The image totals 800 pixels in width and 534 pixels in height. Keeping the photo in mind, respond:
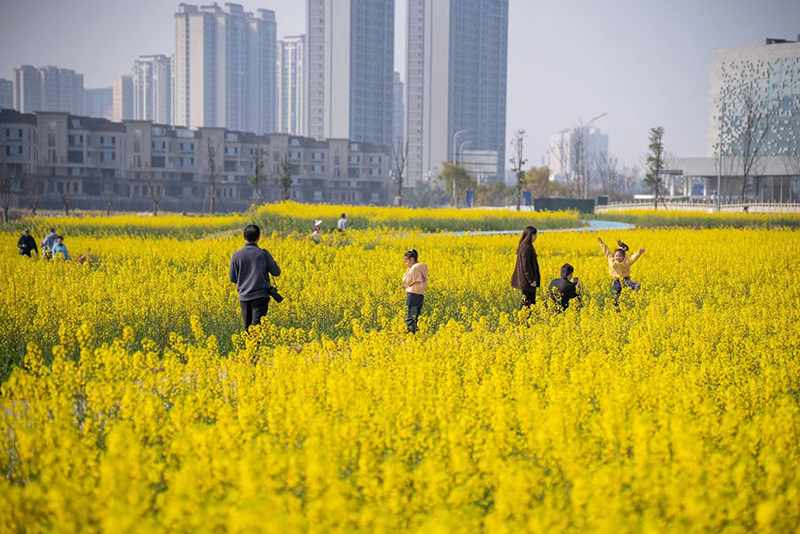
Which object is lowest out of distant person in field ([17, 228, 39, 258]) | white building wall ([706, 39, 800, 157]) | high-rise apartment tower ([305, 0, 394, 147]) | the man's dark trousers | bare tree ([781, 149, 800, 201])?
the man's dark trousers

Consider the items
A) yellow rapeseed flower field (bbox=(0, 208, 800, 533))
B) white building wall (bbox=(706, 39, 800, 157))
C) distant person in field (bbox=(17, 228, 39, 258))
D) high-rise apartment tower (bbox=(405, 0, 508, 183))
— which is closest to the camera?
yellow rapeseed flower field (bbox=(0, 208, 800, 533))

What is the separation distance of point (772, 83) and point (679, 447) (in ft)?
345

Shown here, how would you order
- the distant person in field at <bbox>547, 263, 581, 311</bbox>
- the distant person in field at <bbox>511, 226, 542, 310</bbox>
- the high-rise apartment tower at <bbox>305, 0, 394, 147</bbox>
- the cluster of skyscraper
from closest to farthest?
1. the distant person in field at <bbox>511, 226, 542, 310</bbox>
2. the distant person in field at <bbox>547, 263, 581, 311</bbox>
3. the high-rise apartment tower at <bbox>305, 0, 394, 147</bbox>
4. the cluster of skyscraper

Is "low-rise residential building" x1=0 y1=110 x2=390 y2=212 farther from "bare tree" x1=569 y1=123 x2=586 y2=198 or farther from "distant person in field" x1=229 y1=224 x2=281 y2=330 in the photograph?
"distant person in field" x1=229 y1=224 x2=281 y2=330

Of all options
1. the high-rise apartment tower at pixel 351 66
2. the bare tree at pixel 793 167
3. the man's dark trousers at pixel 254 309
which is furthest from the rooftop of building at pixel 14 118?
the man's dark trousers at pixel 254 309

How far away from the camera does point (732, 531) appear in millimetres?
3854

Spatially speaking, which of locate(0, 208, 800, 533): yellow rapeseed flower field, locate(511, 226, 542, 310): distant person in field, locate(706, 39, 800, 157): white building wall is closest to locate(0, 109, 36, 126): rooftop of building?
locate(706, 39, 800, 157): white building wall

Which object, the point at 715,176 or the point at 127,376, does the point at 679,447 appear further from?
the point at 715,176

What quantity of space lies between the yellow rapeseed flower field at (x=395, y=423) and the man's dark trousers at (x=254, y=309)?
0.25 metres

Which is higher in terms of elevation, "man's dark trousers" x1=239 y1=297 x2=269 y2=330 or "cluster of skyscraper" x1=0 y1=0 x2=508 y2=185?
"cluster of skyscraper" x1=0 y1=0 x2=508 y2=185

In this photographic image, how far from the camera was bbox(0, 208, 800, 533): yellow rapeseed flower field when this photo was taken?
13.1ft

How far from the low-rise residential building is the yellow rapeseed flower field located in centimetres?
6918

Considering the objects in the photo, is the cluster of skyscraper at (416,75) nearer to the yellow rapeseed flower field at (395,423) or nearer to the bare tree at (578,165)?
the bare tree at (578,165)

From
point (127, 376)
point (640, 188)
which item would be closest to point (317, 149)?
point (640, 188)
